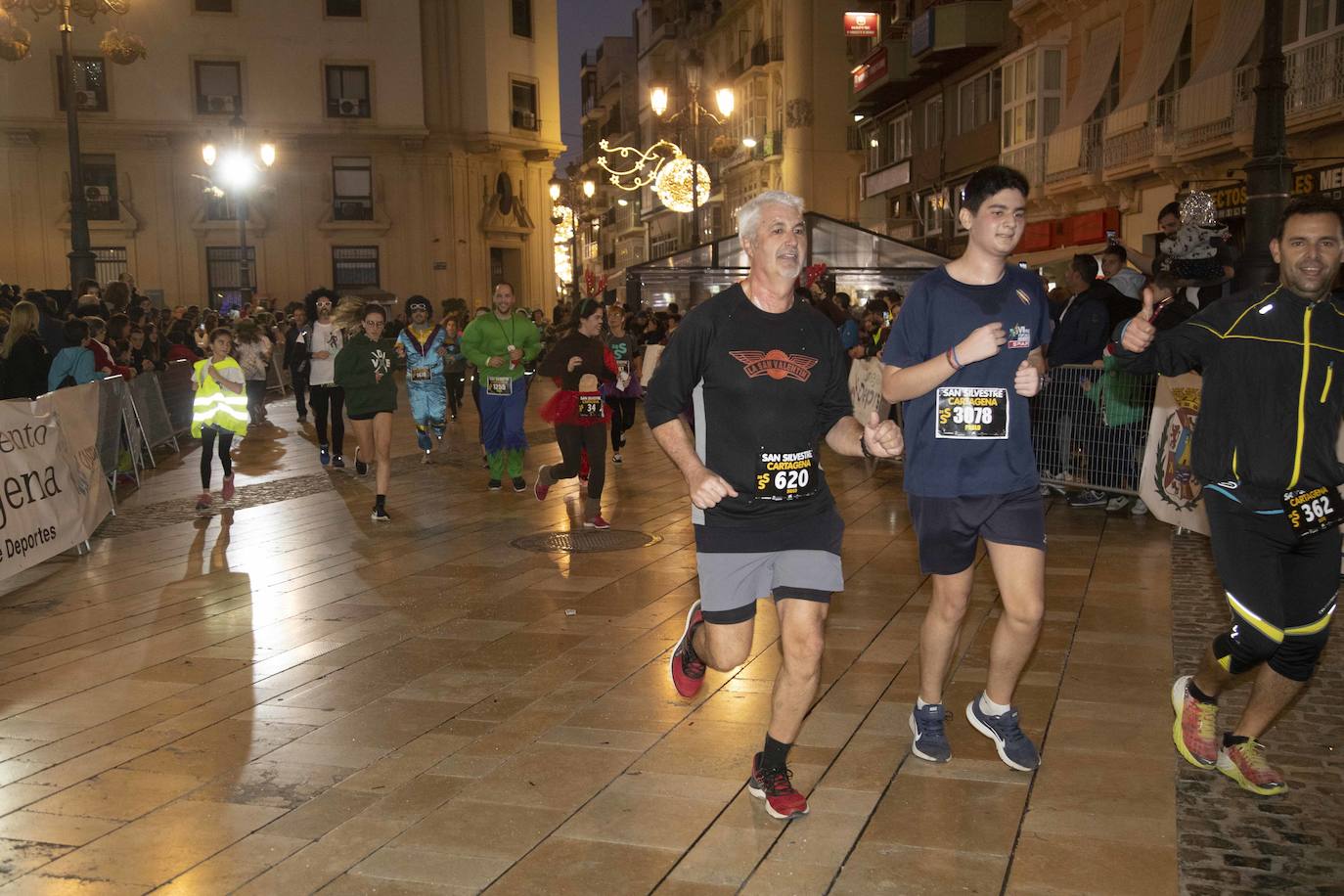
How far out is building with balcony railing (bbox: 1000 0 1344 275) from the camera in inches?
773

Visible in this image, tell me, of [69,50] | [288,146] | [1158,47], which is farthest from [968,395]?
[288,146]

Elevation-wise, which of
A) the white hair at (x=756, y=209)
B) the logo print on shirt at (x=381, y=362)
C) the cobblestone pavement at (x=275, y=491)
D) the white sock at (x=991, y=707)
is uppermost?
the white hair at (x=756, y=209)

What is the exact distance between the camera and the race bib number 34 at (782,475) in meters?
4.57

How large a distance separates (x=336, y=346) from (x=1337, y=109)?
13741mm

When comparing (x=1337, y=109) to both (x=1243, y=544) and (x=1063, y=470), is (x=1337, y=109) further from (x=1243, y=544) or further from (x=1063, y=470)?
(x=1243, y=544)

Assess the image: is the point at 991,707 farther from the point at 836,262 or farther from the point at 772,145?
the point at 772,145

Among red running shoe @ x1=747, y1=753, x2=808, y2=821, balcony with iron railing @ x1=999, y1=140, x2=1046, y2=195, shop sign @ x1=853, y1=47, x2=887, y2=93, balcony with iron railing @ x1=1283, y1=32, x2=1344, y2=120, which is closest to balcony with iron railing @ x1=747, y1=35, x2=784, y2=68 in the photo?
shop sign @ x1=853, y1=47, x2=887, y2=93

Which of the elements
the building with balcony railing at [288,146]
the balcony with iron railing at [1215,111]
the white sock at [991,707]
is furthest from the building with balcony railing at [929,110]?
the white sock at [991,707]

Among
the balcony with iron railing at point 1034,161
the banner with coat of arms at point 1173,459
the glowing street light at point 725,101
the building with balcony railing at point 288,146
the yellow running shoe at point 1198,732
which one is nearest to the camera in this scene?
the yellow running shoe at point 1198,732

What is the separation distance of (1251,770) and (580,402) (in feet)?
24.1

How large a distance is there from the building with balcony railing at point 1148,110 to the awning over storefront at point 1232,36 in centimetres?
2

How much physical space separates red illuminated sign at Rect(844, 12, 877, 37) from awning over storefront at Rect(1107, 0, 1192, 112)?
19142mm

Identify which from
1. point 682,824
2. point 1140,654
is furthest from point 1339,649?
point 682,824

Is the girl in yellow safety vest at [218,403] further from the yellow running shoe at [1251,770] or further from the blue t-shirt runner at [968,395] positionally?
the yellow running shoe at [1251,770]
